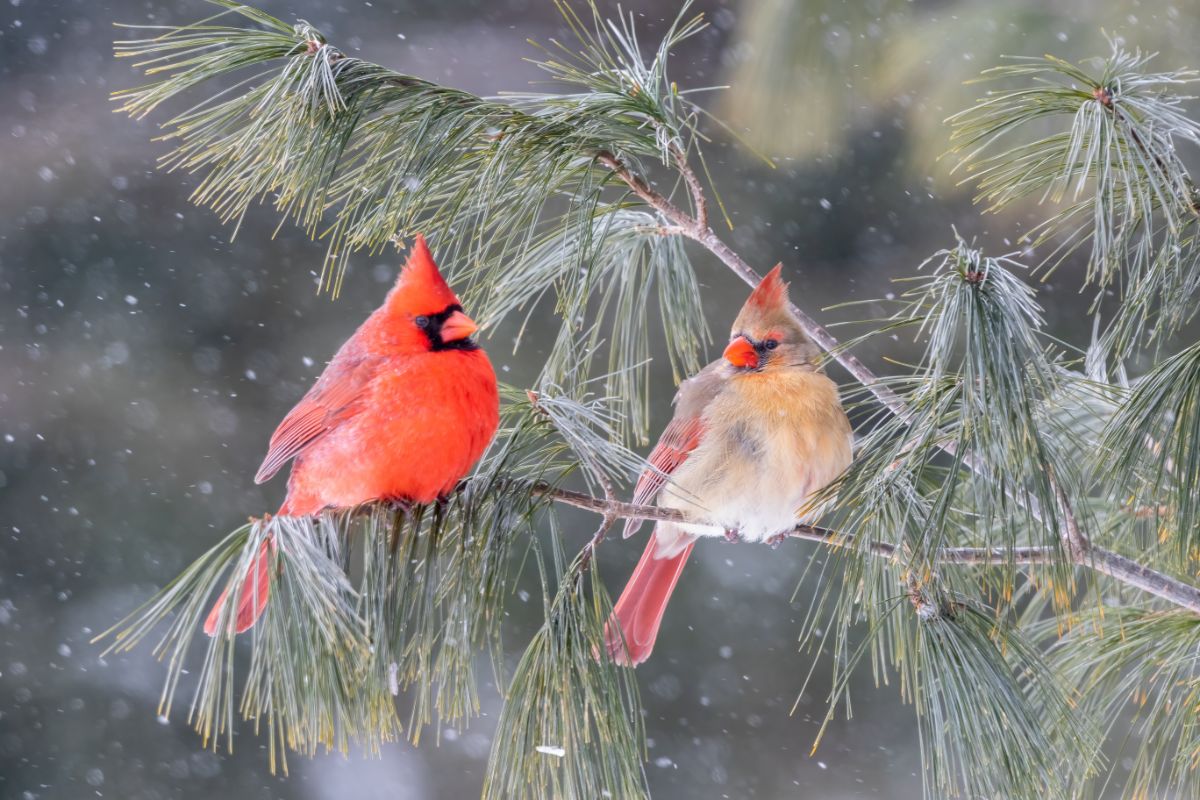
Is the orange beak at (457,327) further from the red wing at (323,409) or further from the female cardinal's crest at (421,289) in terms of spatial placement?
the red wing at (323,409)

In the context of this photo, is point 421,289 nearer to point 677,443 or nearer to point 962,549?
point 677,443

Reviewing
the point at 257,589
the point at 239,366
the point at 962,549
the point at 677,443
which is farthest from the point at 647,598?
the point at 239,366

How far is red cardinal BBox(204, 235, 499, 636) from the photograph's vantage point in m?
1.72

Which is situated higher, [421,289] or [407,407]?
[421,289]

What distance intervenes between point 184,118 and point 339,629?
0.58 meters

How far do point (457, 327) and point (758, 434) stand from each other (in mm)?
460

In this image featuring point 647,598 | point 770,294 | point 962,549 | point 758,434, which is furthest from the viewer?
point 647,598

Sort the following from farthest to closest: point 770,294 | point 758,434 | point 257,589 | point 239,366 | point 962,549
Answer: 1. point 239,366
2. point 758,434
3. point 770,294
4. point 962,549
5. point 257,589

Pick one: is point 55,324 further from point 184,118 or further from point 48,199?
point 184,118

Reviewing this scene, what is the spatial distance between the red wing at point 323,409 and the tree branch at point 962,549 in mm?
576

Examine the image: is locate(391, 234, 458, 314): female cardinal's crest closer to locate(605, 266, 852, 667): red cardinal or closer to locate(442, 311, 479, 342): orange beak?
locate(442, 311, 479, 342): orange beak

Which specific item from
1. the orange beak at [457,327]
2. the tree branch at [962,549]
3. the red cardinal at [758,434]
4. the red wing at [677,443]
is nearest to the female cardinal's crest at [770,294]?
the red cardinal at [758,434]

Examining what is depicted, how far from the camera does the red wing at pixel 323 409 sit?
74.6 inches

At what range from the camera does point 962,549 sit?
135 centimetres
